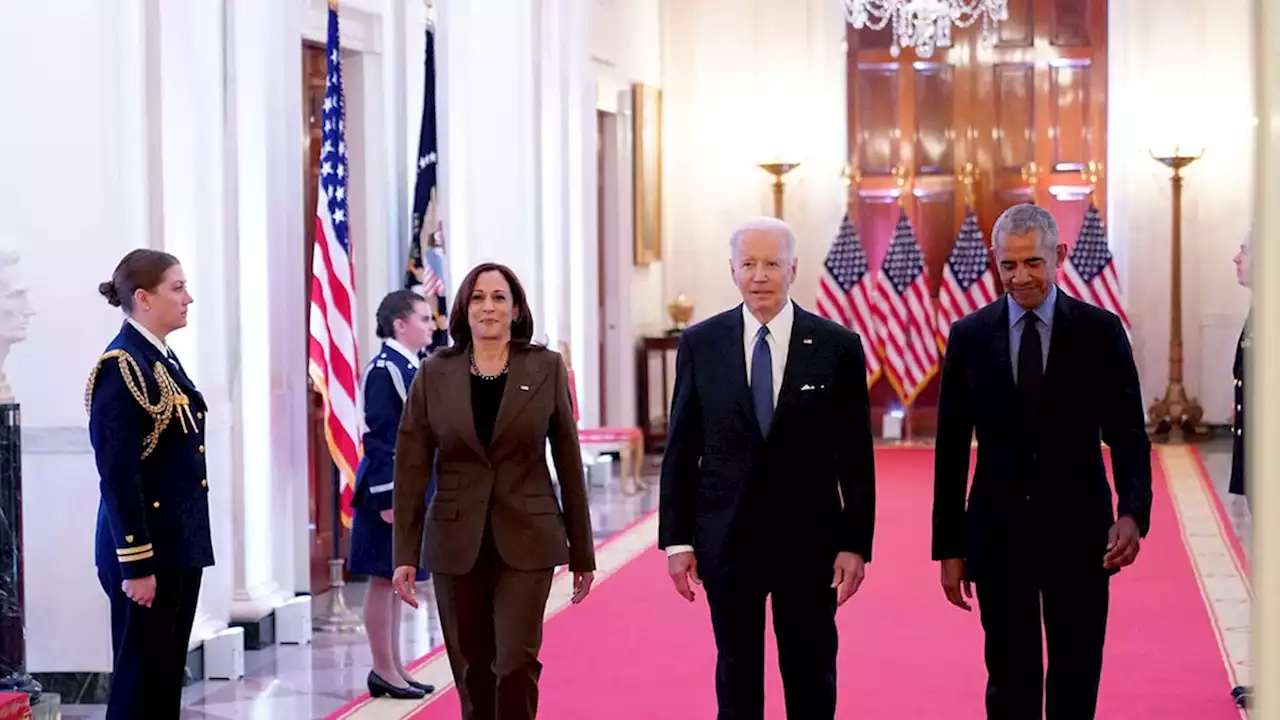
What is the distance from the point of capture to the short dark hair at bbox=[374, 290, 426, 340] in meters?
6.76

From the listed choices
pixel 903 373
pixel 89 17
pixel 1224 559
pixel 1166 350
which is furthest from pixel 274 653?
pixel 1166 350

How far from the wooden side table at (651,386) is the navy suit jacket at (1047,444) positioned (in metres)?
11.4

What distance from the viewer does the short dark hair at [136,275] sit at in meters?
5.11

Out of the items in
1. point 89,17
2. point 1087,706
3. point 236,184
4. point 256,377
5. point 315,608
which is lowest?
point 315,608

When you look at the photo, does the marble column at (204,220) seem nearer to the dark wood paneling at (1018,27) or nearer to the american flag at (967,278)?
the american flag at (967,278)

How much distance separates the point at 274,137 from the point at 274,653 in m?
2.30

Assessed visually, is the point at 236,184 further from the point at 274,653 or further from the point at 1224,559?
the point at 1224,559

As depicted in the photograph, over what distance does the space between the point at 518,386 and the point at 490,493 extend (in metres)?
0.30

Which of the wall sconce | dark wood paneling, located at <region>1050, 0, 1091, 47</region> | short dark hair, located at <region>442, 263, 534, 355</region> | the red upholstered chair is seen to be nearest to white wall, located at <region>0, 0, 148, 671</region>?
short dark hair, located at <region>442, 263, 534, 355</region>

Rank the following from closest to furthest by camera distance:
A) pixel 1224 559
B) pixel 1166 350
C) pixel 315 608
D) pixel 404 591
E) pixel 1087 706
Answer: pixel 1087 706, pixel 404 591, pixel 315 608, pixel 1224 559, pixel 1166 350

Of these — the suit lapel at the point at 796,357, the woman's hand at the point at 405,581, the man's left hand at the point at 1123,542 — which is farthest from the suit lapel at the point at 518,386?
the man's left hand at the point at 1123,542

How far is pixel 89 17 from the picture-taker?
6.60 m

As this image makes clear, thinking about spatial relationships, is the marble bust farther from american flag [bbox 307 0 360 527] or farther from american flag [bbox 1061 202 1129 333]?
american flag [bbox 1061 202 1129 333]

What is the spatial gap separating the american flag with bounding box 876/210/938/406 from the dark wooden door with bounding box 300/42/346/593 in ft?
27.2
